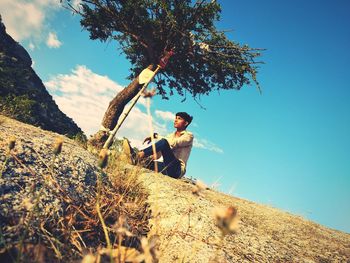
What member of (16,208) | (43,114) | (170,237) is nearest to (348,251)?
(170,237)

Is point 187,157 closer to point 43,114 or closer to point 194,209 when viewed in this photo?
point 194,209

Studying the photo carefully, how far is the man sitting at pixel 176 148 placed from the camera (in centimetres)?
606

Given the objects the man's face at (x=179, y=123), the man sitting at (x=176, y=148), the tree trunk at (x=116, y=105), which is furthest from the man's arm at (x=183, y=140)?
the tree trunk at (x=116, y=105)

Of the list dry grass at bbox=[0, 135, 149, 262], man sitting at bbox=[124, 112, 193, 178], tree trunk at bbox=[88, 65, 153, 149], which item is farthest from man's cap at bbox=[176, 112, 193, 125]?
tree trunk at bbox=[88, 65, 153, 149]

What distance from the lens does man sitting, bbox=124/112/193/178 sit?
19.9 feet

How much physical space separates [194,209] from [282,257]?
0.92m

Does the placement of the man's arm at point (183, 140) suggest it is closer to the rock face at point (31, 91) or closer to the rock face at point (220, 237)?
the rock face at point (220, 237)

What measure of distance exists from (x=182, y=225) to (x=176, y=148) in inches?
159

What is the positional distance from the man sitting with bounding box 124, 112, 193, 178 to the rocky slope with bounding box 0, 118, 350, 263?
240 centimetres

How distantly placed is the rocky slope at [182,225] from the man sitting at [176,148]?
240cm

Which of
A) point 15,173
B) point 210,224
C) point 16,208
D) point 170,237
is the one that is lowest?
point 16,208

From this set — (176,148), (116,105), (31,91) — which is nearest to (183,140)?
(176,148)

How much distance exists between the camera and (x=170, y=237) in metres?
2.49

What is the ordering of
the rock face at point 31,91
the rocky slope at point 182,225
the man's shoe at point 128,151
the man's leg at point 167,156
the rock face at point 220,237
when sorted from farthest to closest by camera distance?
the rock face at point 31,91
the man's leg at point 167,156
the man's shoe at point 128,151
the rock face at point 220,237
the rocky slope at point 182,225
